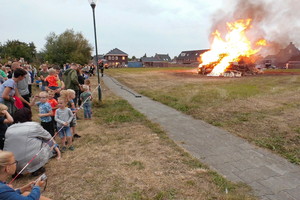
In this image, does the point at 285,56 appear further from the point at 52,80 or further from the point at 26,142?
the point at 26,142

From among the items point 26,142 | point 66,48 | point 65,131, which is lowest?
point 65,131

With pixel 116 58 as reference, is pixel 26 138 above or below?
below

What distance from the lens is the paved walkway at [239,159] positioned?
345 cm

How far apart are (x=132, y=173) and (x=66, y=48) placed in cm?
4501

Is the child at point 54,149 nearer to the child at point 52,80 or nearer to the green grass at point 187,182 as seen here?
the green grass at point 187,182

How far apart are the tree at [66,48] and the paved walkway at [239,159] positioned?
37.0 metres

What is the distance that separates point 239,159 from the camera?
174 inches

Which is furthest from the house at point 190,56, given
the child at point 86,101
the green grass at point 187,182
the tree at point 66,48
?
the green grass at point 187,182

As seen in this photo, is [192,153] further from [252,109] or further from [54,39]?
[54,39]

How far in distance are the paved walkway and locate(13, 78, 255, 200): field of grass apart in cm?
29

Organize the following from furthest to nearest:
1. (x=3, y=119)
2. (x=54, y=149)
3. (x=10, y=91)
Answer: (x=10, y=91) → (x=54, y=149) → (x=3, y=119)

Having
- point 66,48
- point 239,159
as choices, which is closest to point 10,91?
point 239,159

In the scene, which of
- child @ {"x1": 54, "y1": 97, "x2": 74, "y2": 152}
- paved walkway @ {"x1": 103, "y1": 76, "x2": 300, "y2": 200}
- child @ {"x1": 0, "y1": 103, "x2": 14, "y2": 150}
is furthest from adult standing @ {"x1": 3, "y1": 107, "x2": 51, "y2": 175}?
paved walkway @ {"x1": 103, "y1": 76, "x2": 300, "y2": 200}

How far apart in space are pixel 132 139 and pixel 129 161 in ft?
4.20
